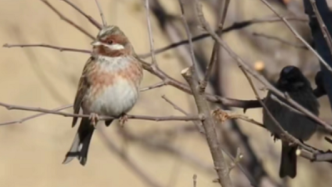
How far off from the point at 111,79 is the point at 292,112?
4.07ft

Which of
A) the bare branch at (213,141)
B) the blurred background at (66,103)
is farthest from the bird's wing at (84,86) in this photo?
the blurred background at (66,103)

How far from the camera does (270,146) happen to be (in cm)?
619

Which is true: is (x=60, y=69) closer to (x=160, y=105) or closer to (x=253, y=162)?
(x=160, y=105)

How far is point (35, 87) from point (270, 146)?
2.93 meters

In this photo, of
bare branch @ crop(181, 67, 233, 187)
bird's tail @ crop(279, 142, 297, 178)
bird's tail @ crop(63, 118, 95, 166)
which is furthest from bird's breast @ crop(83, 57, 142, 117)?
bare branch @ crop(181, 67, 233, 187)

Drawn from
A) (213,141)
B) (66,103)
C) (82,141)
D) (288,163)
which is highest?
(213,141)

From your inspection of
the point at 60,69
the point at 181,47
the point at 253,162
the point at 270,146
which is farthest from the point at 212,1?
the point at 60,69

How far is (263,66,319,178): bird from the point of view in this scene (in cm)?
502

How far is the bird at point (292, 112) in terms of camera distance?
16.5 ft

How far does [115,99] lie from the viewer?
14.4ft

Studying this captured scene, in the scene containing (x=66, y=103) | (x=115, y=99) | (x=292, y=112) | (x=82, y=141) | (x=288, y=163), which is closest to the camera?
(x=115, y=99)

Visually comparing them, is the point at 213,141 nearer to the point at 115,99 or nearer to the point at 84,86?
the point at 115,99

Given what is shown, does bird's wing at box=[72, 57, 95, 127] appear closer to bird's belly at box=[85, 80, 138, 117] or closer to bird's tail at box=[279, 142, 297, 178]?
bird's belly at box=[85, 80, 138, 117]

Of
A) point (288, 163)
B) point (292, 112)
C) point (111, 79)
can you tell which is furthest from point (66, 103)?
point (111, 79)
